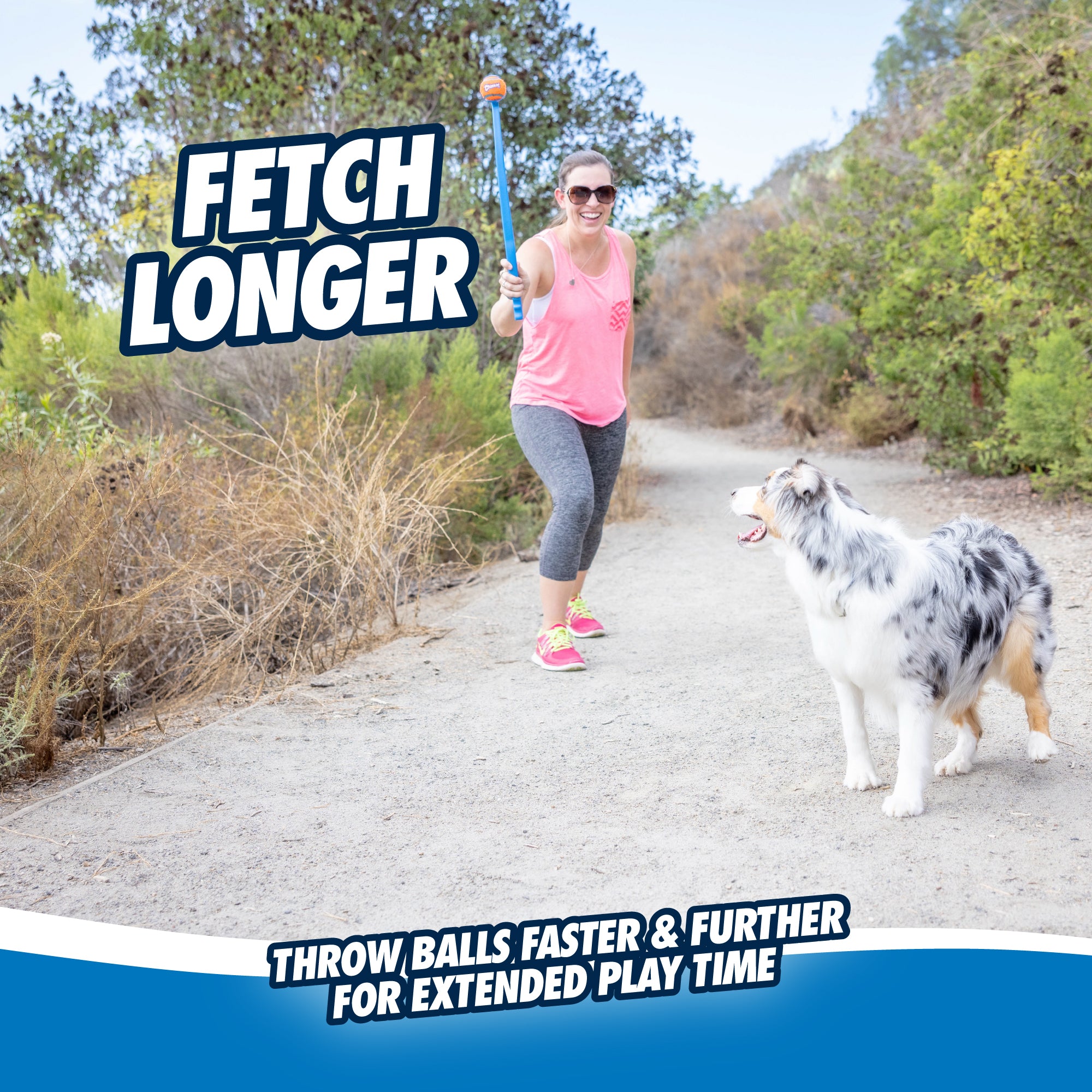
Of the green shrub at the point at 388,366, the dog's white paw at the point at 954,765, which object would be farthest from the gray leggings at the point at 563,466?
the green shrub at the point at 388,366

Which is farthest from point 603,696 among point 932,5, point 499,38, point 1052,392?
point 932,5

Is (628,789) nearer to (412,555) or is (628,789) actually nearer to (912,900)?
(912,900)

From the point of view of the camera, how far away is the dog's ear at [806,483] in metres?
3.52

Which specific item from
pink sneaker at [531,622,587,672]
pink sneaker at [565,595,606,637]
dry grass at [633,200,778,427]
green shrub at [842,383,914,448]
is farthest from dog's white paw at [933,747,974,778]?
dry grass at [633,200,778,427]

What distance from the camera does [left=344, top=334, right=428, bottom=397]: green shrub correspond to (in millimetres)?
9328

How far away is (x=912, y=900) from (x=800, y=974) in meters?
0.40

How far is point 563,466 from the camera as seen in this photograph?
17.3 feet

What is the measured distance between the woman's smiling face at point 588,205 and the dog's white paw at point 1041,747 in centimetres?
283

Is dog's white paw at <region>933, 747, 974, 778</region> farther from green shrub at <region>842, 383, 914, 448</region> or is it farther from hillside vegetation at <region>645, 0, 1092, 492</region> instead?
green shrub at <region>842, 383, 914, 448</region>

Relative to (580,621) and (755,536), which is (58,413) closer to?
(580,621)

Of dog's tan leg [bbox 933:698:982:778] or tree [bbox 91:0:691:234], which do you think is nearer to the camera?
dog's tan leg [bbox 933:698:982:778]

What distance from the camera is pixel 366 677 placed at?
221 inches

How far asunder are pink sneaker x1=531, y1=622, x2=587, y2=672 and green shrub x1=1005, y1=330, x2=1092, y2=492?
18.0 ft

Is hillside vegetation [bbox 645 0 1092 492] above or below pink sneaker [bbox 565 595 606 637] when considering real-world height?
above
